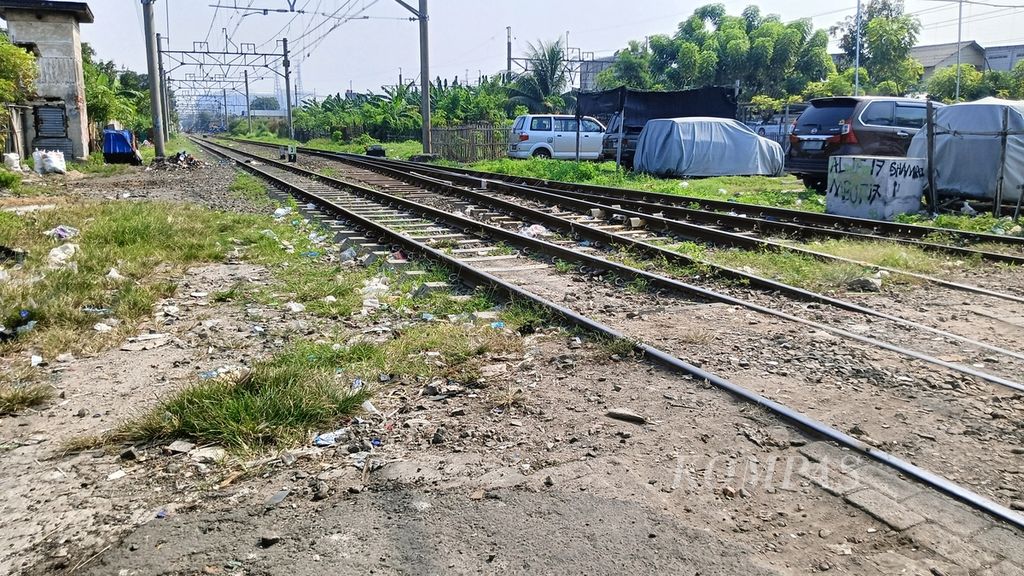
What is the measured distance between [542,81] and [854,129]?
41030mm

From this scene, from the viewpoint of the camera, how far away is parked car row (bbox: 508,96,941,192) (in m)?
14.4

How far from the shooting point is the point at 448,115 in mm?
46625

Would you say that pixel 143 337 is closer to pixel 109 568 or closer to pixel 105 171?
pixel 109 568

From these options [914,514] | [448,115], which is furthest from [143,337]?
[448,115]

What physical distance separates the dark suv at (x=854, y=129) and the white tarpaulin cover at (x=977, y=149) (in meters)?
2.09

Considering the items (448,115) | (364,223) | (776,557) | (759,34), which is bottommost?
(776,557)

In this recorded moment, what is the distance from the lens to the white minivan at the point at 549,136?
25.6 m

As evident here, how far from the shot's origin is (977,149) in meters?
11.4

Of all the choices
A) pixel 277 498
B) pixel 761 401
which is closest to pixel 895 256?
pixel 761 401

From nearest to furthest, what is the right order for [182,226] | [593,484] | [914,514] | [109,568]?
[109,568] → [914,514] → [593,484] → [182,226]

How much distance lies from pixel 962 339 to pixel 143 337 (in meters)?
5.80

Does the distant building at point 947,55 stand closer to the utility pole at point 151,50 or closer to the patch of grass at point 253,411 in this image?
the utility pole at point 151,50

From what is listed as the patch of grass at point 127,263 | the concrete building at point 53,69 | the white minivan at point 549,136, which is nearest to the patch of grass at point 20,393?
the patch of grass at point 127,263

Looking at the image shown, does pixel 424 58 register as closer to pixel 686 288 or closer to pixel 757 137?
pixel 757 137
